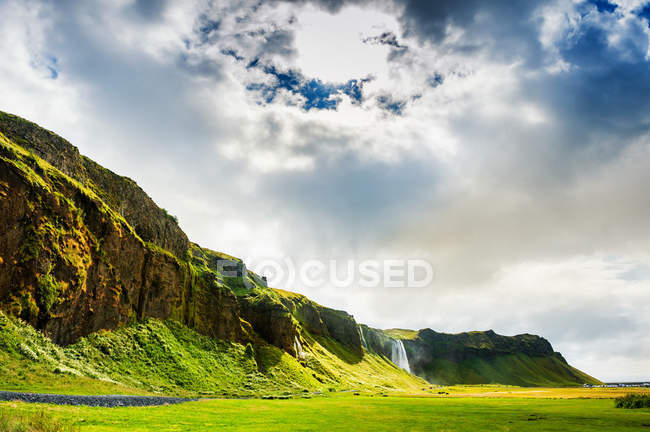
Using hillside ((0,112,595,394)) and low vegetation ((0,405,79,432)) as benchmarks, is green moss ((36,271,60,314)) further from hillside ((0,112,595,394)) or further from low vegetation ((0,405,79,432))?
low vegetation ((0,405,79,432))

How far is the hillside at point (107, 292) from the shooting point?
184ft

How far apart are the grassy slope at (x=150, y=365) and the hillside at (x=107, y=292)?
1.07ft

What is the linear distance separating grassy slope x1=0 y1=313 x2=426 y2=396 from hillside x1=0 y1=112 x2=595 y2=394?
12.8 inches

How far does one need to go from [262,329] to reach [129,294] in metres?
62.9

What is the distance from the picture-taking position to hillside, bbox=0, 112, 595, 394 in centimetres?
5619

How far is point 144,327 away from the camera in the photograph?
8656cm

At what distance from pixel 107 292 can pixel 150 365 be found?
1957 centimetres

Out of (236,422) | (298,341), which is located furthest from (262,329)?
(236,422)

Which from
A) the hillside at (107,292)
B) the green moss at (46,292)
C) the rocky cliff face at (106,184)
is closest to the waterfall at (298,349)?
the hillside at (107,292)

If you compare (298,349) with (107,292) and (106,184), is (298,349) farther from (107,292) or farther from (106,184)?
(106,184)

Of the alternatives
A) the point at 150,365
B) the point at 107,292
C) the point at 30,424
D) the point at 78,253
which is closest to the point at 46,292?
the point at 78,253

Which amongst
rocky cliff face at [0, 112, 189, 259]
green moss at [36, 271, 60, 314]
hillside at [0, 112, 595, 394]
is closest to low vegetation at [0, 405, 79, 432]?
hillside at [0, 112, 595, 394]

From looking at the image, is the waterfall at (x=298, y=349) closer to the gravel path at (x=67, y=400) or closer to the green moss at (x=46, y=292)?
the green moss at (x=46, y=292)

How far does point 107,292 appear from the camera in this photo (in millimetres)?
77688
